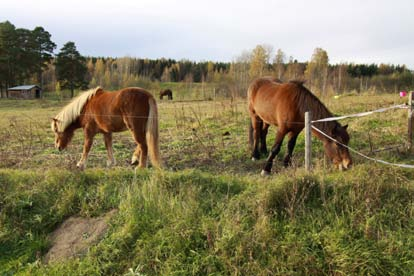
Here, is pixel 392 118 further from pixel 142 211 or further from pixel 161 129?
pixel 142 211

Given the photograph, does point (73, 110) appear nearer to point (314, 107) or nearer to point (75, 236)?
point (75, 236)

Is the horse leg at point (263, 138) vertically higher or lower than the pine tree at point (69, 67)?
lower

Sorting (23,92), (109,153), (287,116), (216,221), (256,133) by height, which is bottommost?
(216,221)

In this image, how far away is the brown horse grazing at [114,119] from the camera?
20.1ft

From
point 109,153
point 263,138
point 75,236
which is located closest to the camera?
point 75,236

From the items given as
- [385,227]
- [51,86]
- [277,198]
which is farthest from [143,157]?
[51,86]

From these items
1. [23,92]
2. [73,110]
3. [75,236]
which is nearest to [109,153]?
[73,110]

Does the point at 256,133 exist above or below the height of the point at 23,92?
below

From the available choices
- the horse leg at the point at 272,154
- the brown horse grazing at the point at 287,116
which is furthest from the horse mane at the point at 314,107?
the horse leg at the point at 272,154

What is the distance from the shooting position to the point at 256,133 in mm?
7547

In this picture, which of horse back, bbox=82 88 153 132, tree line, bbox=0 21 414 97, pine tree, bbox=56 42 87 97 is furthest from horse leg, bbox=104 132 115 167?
pine tree, bbox=56 42 87 97

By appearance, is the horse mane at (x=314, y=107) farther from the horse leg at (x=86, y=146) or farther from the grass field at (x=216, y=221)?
the horse leg at (x=86, y=146)

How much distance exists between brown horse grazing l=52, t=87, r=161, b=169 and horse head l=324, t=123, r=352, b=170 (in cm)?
297

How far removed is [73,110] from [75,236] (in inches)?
150
